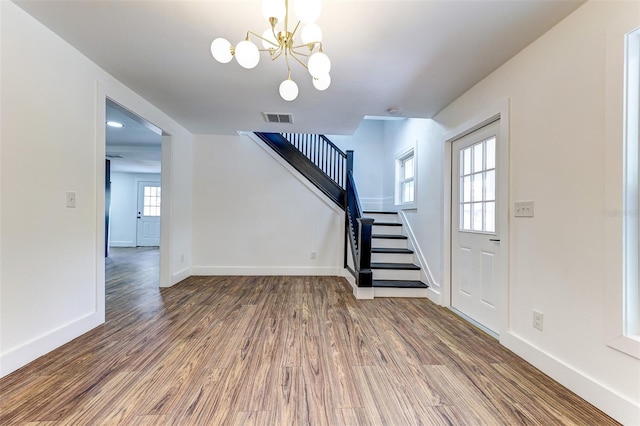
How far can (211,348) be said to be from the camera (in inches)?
79.2

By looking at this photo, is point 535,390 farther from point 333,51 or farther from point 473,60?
point 333,51

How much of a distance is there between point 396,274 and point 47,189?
3.62 meters

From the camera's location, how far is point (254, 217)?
4.48m

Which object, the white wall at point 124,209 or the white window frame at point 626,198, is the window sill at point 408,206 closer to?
the white window frame at point 626,198

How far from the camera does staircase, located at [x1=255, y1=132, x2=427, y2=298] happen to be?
10.9ft

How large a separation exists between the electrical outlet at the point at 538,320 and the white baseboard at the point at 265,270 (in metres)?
2.84

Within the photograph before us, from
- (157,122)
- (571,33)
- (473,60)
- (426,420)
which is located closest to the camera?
(426,420)

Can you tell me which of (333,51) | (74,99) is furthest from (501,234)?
(74,99)

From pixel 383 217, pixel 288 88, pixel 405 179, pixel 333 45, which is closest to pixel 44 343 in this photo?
pixel 288 88

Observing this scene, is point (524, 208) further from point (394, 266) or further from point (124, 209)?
point (124, 209)

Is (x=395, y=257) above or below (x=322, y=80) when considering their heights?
below

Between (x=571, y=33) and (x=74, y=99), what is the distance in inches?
141

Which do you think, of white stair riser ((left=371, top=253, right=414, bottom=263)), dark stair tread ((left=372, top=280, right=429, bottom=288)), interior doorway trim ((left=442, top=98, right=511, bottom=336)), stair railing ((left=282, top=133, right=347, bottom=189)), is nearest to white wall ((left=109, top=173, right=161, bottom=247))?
stair railing ((left=282, top=133, right=347, bottom=189))

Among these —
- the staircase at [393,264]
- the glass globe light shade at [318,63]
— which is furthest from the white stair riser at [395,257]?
the glass globe light shade at [318,63]
